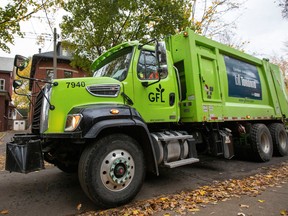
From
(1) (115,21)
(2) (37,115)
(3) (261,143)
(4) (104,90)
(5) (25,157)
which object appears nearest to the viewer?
(5) (25,157)

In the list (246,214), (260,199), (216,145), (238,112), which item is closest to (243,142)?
(238,112)

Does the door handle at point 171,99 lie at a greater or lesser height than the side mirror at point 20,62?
lesser

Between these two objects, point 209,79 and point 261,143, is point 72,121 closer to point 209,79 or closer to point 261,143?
point 209,79

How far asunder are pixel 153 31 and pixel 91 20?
313 centimetres

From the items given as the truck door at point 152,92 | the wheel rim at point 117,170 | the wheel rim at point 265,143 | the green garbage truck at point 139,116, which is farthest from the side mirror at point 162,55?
the wheel rim at point 265,143

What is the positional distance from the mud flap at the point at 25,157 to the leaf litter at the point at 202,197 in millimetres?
993

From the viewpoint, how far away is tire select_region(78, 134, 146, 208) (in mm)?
3516

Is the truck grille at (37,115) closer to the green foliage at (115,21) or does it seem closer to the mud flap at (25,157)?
the mud flap at (25,157)

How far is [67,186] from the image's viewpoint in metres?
4.96

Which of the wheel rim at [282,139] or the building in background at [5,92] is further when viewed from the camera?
the building in background at [5,92]

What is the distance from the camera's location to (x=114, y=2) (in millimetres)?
11578

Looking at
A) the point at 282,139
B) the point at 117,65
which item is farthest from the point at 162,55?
the point at 282,139

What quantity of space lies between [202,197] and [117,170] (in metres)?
1.59

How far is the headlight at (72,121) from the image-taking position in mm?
3564
